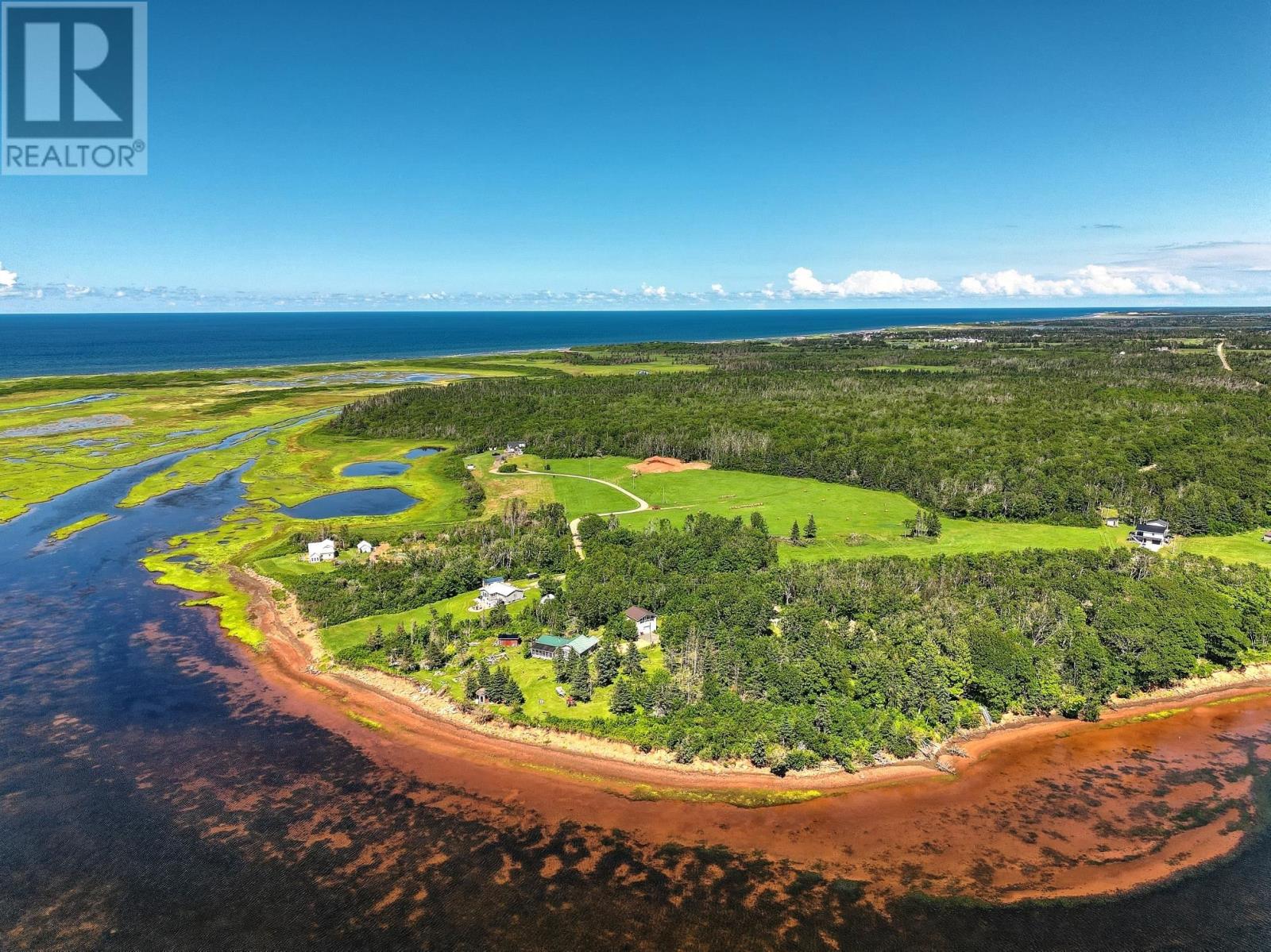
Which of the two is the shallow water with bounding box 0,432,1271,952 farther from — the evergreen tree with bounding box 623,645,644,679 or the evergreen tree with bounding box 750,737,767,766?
the evergreen tree with bounding box 623,645,644,679

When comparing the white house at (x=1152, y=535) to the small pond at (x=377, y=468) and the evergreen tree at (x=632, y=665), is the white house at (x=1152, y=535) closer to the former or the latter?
the evergreen tree at (x=632, y=665)

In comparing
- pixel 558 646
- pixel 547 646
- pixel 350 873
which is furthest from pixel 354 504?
pixel 350 873

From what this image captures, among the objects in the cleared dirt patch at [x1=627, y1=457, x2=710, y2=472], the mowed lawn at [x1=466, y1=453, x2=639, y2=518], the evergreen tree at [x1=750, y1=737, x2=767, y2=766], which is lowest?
the evergreen tree at [x1=750, y1=737, x2=767, y2=766]

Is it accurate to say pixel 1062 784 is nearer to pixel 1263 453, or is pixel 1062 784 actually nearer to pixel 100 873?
pixel 100 873

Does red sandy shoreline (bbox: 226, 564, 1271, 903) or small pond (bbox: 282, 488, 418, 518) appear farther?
small pond (bbox: 282, 488, 418, 518)

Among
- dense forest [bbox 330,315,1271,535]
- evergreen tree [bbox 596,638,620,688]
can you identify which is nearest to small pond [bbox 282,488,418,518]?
dense forest [bbox 330,315,1271,535]

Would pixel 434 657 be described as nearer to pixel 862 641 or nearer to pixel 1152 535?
pixel 862 641

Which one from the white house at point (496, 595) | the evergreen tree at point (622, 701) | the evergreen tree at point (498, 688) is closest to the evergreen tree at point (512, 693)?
the evergreen tree at point (498, 688)
